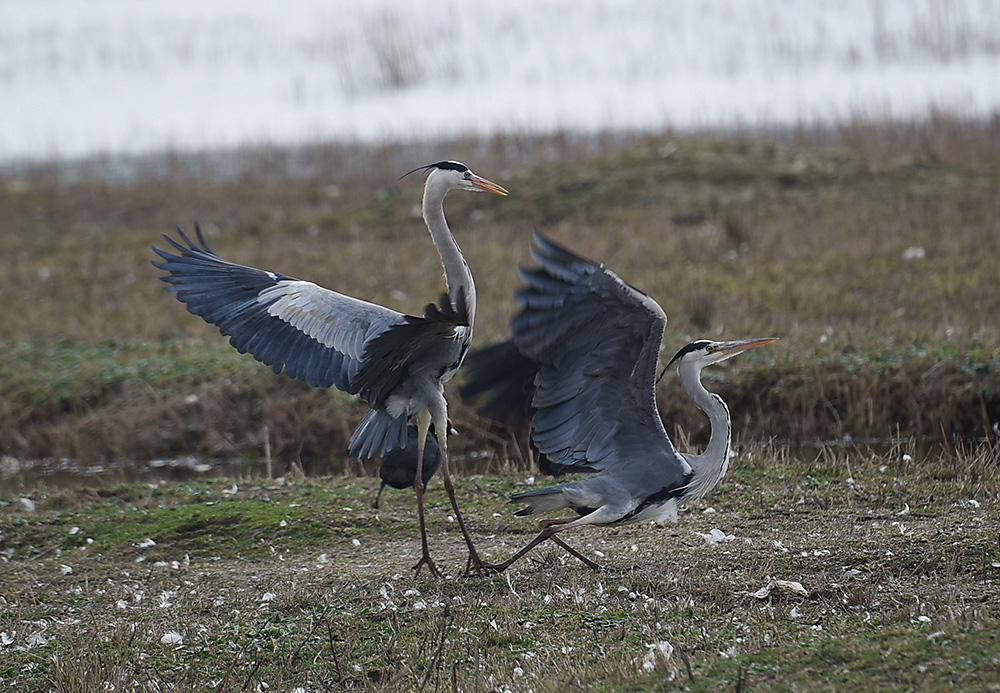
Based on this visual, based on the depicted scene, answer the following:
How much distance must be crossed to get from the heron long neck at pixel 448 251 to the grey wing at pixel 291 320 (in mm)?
364

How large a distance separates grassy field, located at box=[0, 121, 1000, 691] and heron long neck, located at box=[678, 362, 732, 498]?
0.40 meters

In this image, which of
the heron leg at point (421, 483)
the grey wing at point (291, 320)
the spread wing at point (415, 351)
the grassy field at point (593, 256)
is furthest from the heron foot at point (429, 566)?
the grassy field at point (593, 256)

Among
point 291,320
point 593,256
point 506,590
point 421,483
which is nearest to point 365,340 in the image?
point 291,320

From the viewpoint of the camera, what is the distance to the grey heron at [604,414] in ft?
16.3

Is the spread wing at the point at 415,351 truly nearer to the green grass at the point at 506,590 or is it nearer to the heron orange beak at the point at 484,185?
the heron orange beak at the point at 484,185

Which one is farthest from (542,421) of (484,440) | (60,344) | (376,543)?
(60,344)

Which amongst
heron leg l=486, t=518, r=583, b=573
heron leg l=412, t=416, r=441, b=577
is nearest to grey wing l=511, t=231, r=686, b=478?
heron leg l=486, t=518, r=583, b=573

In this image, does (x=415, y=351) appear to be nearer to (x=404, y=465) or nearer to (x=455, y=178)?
(x=404, y=465)

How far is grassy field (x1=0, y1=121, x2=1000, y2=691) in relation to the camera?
458cm

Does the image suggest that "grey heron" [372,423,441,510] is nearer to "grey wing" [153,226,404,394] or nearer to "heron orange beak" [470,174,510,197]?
"grey wing" [153,226,404,394]

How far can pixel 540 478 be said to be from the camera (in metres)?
7.32

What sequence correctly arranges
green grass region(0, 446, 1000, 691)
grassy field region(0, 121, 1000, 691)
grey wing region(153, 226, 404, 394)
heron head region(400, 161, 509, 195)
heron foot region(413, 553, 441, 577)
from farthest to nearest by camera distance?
heron head region(400, 161, 509, 195), grey wing region(153, 226, 404, 394), heron foot region(413, 553, 441, 577), grassy field region(0, 121, 1000, 691), green grass region(0, 446, 1000, 691)

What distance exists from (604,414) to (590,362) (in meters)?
0.37

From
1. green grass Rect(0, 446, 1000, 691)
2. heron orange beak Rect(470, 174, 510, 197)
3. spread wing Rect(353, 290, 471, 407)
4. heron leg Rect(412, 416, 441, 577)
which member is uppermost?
heron orange beak Rect(470, 174, 510, 197)
